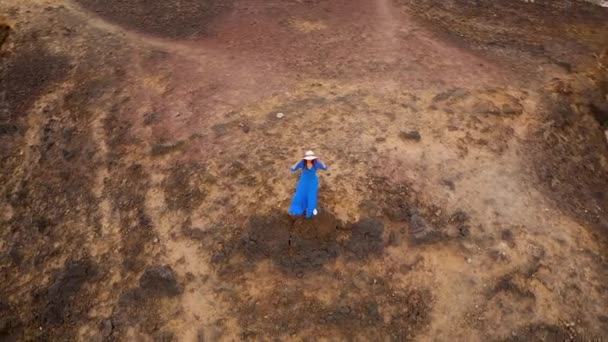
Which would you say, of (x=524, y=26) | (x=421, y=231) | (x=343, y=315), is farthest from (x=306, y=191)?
(x=524, y=26)

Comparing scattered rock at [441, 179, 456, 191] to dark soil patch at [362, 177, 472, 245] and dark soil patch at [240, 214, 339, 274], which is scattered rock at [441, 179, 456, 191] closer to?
dark soil patch at [362, 177, 472, 245]

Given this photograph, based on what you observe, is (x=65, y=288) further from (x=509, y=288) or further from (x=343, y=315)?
(x=509, y=288)

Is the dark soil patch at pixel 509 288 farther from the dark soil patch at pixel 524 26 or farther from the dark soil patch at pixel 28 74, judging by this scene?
the dark soil patch at pixel 28 74

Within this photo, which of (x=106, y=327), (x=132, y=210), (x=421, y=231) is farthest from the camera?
(x=132, y=210)

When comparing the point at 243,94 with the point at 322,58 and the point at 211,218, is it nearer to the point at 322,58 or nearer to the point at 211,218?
the point at 322,58

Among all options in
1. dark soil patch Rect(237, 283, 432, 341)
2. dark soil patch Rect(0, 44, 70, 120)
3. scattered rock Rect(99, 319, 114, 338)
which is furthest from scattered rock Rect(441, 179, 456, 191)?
dark soil patch Rect(0, 44, 70, 120)
